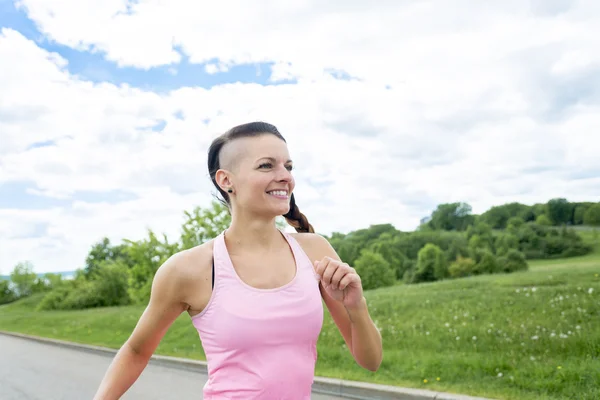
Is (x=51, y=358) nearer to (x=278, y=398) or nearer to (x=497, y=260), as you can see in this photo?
(x=278, y=398)

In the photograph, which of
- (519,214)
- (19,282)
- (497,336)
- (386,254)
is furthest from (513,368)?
(519,214)

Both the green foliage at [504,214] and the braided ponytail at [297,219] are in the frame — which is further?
the green foliage at [504,214]

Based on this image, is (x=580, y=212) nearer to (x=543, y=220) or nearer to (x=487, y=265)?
(x=543, y=220)

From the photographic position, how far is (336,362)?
9.42 m

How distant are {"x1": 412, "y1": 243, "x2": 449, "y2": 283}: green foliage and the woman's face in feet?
170

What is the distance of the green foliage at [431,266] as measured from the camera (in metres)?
53.8

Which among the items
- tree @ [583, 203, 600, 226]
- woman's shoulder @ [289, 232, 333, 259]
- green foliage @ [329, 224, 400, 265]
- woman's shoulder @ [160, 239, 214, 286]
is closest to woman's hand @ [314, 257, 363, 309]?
woman's shoulder @ [289, 232, 333, 259]

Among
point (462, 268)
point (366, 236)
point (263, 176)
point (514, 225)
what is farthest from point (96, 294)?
point (514, 225)

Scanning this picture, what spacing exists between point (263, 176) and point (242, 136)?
0.65 feet

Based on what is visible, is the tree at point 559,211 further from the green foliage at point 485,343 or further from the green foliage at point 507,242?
the green foliage at point 485,343

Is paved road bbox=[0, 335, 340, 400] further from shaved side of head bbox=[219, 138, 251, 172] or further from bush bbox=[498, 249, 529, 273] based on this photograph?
bush bbox=[498, 249, 529, 273]

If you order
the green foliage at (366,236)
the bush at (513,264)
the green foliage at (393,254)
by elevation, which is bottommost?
the bush at (513,264)

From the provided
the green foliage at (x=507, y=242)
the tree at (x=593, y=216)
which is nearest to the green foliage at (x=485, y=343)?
the green foliage at (x=507, y=242)

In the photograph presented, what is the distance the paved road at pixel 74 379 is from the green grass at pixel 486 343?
1226mm
